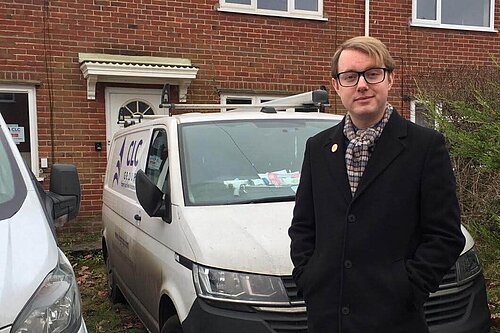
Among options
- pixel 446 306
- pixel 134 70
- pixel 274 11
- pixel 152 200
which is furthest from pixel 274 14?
pixel 446 306

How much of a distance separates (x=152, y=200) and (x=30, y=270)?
1.21 metres

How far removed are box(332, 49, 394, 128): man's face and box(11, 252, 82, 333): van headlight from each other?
141cm

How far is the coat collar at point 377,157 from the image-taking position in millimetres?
1973

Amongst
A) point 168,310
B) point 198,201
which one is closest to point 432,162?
point 198,201

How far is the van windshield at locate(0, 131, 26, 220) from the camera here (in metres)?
2.49

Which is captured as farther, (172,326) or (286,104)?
(286,104)

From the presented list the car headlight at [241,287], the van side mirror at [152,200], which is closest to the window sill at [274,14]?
the van side mirror at [152,200]

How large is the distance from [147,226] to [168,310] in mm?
705

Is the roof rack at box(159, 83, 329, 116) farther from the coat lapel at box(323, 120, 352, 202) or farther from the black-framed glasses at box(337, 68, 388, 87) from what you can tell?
the black-framed glasses at box(337, 68, 388, 87)

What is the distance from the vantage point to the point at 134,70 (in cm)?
839

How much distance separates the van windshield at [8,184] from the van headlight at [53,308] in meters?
0.40

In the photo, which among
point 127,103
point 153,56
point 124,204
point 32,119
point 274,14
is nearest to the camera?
point 124,204

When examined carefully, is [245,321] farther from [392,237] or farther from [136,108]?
[136,108]

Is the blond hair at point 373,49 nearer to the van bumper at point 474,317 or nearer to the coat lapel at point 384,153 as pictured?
the coat lapel at point 384,153
